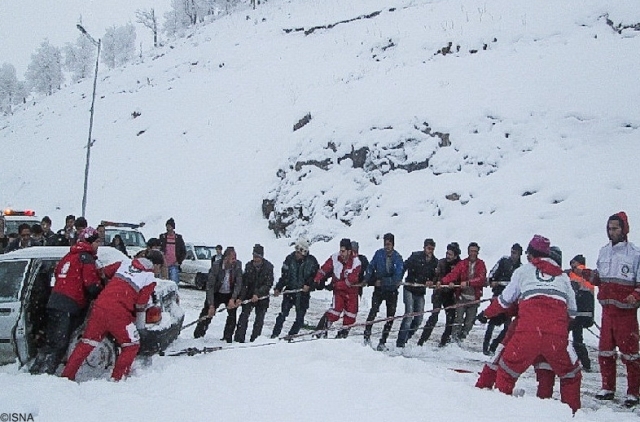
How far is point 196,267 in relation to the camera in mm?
17188

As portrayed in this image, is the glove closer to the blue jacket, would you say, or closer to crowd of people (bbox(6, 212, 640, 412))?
crowd of people (bbox(6, 212, 640, 412))

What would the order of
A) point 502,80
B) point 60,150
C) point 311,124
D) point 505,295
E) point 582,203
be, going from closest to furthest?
point 505,295, point 582,203, point 502,80, point 311,124, point 60,150

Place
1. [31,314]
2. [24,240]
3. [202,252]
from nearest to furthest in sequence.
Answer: [31,314], [24,240], [202,252]

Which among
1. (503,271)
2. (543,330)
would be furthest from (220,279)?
(543,330)

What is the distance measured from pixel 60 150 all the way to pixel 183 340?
36107 mm

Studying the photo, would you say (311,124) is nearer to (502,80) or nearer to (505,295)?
(502,80)

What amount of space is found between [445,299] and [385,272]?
4.19ft

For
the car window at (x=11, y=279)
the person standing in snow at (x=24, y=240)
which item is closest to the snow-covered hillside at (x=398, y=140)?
the person standing in snow at (x=24, y=240)

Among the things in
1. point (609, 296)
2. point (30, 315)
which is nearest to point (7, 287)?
point (30, 315)

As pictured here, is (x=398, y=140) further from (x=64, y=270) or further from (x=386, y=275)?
(x=64, y=270)

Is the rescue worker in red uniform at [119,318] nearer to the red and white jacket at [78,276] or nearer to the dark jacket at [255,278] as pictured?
the red and white jacket at [78,276]

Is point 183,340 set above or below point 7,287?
below

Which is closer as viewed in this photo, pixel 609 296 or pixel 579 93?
pixel 609 296

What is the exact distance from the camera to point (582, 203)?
577 inches
